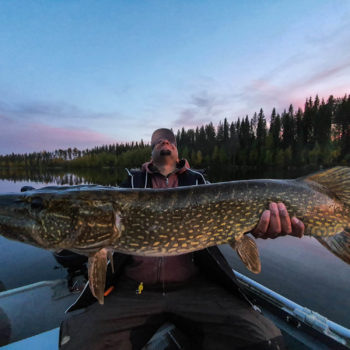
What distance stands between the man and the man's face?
3.86 feet

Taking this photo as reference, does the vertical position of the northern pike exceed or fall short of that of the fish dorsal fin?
it falls short

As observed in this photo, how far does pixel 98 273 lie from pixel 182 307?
0.75 meters

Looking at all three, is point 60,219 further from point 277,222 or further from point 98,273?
point 277,222

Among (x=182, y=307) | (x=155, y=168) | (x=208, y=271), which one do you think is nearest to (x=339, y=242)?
(x=208, y=271)

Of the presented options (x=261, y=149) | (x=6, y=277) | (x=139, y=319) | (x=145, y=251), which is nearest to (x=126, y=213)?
(x=145, y=251)

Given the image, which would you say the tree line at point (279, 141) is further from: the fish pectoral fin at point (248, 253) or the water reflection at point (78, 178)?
the fish pectoral fin at point (248, 253)

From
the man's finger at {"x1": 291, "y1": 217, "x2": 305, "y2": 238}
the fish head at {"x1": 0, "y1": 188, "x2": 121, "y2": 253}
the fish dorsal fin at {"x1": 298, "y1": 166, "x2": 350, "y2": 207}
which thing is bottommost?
the man's finger at {"x1": 291, "y1": 217, "x2": 305, "y2": 238}

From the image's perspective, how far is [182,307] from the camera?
5.83 ft

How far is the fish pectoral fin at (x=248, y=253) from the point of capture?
68.2 inches

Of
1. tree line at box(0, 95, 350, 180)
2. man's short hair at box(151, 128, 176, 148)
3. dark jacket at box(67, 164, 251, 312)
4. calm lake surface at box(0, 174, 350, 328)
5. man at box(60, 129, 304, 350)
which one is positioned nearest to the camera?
man at box(60, 129, 304, 350)

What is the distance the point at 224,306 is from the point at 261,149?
49500mm

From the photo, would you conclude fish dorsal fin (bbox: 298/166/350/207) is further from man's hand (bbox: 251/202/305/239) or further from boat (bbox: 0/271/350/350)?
boat (bbox: 0/271/350/350)

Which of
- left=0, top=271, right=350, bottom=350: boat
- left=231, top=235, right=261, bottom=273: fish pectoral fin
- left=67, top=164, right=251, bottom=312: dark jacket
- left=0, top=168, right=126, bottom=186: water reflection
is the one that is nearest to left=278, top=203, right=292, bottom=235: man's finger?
left=231, top=235, right=261, bottom=273: fish pectoral fin

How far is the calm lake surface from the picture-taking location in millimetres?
3949
